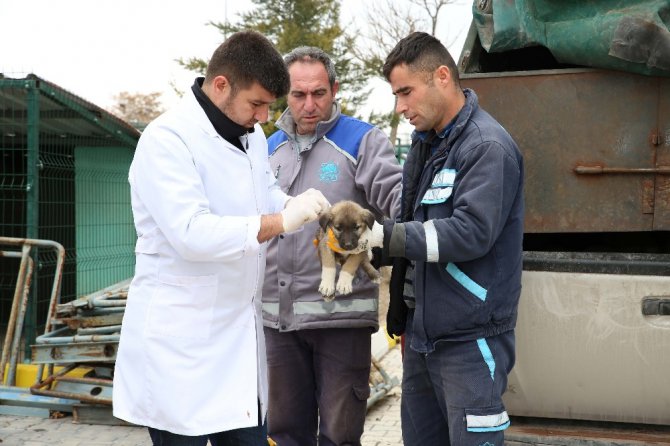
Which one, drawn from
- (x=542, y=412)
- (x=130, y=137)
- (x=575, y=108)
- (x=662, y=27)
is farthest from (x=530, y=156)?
(x=130, y=137)

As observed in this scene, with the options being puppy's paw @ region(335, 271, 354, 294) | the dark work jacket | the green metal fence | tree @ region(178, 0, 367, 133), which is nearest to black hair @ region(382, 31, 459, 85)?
the dark work jacket

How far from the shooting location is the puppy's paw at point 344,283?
3719 millimetres

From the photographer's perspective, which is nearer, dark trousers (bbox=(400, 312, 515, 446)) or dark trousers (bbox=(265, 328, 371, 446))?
dark trousers (bbox=(400, 312, 515, 446))

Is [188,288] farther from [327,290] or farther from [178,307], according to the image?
[327,290]

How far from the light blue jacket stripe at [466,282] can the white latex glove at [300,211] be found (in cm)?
59

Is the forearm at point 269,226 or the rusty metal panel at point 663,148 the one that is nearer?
the forearm at point 269,226

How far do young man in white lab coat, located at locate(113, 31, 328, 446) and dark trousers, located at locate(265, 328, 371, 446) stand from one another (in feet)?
3.18

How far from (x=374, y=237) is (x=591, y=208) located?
1024 mm

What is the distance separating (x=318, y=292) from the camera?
4.07 meters

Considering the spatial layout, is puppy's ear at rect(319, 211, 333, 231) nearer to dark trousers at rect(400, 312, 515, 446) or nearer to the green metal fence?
dark trousers at rect(400, 312, 515, 446)

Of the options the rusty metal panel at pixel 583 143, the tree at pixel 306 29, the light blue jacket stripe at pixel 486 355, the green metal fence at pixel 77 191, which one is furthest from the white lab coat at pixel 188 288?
the tree at pixel 306 29

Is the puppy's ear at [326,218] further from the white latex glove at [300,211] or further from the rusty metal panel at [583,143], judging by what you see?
the rusty metal panel at [583,143]

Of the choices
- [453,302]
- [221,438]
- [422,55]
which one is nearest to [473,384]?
[453,302]

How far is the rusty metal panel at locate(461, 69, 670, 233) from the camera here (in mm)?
3414
